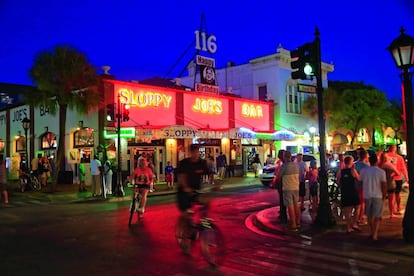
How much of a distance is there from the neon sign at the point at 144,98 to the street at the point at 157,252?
12776 millimetres

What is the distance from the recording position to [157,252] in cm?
798

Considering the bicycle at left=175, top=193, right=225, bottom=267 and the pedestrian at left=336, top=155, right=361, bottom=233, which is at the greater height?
the pedestrian at left=336, top=155, right=361, bottom=233

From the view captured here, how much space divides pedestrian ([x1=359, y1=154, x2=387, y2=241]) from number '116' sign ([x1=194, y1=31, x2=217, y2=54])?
22.6m

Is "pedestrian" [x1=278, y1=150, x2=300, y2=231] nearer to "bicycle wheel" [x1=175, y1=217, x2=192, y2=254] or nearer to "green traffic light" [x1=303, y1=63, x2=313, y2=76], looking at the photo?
"green traffic light" [x1=303, y1=63, x2=313, y2=76]

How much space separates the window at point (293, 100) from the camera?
35250mm

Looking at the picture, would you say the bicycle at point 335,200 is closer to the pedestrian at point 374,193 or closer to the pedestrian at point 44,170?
the pedestrian at point 374,193

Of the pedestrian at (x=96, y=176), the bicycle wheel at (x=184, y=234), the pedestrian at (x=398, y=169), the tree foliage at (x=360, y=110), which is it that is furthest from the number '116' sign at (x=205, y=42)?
the bicycle wheel at (x=184, y=234)

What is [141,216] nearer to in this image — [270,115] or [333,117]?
[270,115]

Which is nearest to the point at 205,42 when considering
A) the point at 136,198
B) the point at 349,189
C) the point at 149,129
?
the point at 149,129

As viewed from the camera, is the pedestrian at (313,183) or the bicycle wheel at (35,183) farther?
the bicycle wheel at (35,183)

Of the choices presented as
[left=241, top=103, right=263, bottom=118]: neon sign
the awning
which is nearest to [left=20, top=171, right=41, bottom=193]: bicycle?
[left=241, top=103, right=263, bottom=118]: neon sign

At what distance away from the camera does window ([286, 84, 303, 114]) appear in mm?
35250

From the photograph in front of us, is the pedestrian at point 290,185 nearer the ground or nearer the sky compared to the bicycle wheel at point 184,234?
nearer the sky

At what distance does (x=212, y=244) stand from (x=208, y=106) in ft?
74.0
